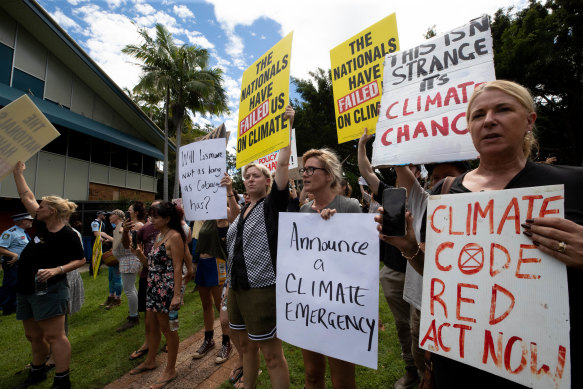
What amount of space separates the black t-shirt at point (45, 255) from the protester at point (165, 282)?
3.05 ft

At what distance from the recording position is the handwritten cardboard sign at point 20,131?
316cm

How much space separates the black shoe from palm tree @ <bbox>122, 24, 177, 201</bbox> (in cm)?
1592

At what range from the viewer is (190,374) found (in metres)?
3.37

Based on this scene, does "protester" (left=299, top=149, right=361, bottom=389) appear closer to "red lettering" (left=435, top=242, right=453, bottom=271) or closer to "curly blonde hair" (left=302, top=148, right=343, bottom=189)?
"curly blonde hair" (left=302, top=148, right=343, bottom=189)

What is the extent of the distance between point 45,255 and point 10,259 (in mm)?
3666

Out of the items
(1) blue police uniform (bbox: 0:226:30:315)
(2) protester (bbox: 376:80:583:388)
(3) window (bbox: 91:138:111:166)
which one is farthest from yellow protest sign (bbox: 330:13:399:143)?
(3) window (bbox: 91:138:111:166)

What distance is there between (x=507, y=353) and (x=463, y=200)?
0.57 m

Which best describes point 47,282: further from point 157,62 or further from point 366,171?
point 157,62

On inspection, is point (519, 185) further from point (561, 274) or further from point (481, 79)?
point (481, 79)

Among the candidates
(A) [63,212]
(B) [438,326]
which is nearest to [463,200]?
(B) [438,326]

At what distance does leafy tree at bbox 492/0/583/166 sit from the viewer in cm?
1016

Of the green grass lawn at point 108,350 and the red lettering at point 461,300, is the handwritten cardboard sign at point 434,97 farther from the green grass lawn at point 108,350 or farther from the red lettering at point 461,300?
the green grass lawn at point 108,350

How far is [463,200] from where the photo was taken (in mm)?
1188

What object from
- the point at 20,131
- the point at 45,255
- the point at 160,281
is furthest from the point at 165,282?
the point at 20,131
